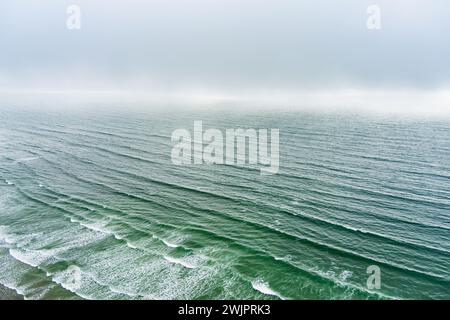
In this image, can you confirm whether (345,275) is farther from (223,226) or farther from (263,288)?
(223,226)

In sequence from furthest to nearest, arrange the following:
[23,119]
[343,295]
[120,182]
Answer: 1. [23,119]
2. [120,182]
3. [343,295]

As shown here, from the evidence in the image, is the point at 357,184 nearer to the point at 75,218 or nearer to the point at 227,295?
the point at 227,295

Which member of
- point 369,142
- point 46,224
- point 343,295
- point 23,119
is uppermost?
point 23,119

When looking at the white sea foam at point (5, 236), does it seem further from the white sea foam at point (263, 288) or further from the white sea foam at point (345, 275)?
the white sea foam at point (345, 275)

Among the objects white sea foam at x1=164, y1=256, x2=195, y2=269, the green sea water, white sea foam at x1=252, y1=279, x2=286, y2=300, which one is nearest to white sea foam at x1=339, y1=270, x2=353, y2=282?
the green sea water

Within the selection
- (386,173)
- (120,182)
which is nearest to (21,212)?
(120,182)

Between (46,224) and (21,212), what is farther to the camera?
(21,212)

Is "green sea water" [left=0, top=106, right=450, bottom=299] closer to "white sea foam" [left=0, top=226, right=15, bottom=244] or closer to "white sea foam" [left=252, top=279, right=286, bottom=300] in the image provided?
"white sea foam" [left=252, top=279, right=286, bottom=300]
